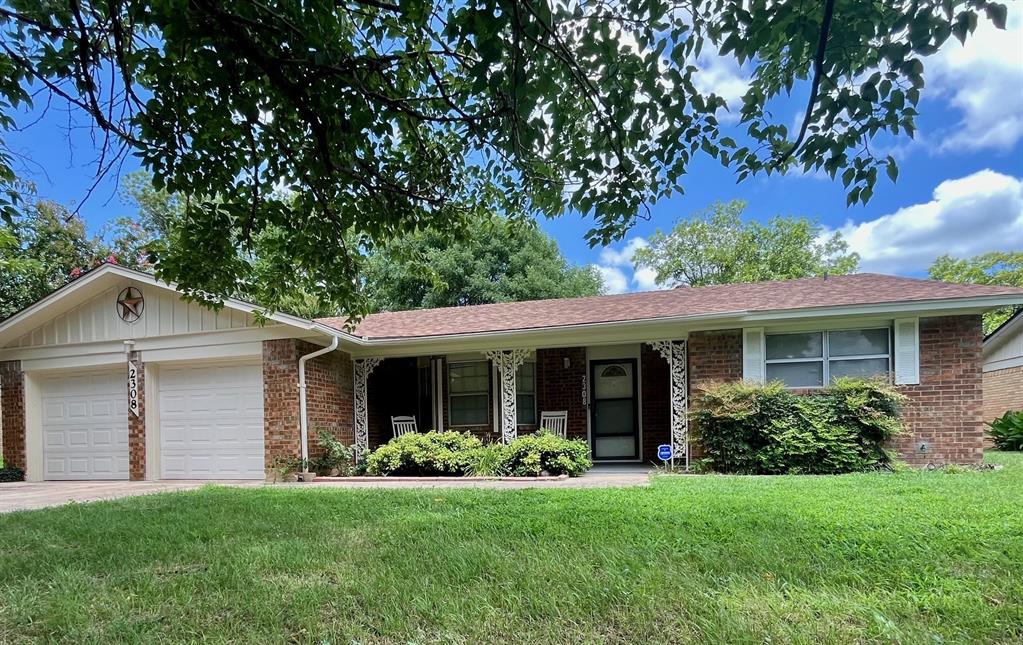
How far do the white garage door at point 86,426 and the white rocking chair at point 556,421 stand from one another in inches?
312

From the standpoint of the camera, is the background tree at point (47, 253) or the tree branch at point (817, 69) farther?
the background tree at point (47, 253)

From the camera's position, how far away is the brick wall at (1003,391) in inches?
566

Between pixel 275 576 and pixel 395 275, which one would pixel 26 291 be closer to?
pixel 395 275

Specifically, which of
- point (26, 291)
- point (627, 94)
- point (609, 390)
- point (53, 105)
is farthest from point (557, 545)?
point (26, 291)

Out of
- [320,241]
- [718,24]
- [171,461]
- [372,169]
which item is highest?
[718,24]

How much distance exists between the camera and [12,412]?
1069 centimetres

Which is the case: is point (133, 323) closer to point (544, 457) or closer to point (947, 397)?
point (544, 457)

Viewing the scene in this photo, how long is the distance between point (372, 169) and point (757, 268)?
23.1 metres

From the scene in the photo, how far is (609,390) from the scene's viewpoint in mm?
11523

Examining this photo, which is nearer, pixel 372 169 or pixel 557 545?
pixel 557 545

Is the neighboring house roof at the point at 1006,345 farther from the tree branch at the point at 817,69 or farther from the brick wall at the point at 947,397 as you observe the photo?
the tree branch at the point at 817,69

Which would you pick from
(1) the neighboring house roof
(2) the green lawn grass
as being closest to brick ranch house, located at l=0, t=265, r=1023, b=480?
(2) the green lawn grass

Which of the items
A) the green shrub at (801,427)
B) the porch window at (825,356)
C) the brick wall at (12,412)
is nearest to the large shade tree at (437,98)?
the green shrub at (801,427)

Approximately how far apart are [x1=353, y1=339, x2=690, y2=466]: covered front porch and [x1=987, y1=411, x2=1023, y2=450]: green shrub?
8.21m
